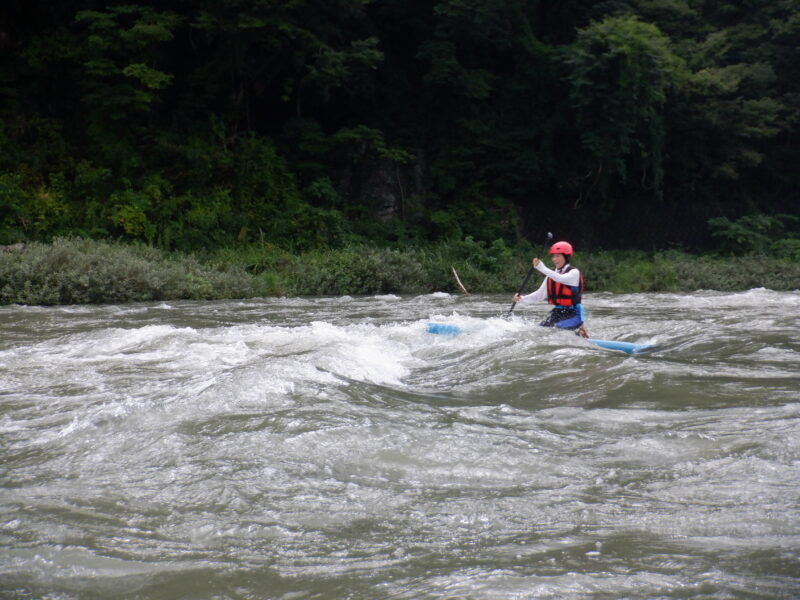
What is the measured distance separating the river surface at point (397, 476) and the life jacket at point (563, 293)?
1898 mm

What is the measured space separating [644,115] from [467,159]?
4.79 m

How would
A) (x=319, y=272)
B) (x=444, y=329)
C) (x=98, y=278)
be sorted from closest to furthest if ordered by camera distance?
(x=444, y=329), (x=98, y=278), (x=319, y=272)

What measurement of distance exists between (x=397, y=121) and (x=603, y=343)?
15.6 meters

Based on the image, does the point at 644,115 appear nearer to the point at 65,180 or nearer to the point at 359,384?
the point at 65,180

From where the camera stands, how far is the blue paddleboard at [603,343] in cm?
817

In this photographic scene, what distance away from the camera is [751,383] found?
597 centimetres

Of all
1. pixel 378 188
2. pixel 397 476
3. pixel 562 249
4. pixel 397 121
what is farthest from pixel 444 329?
pixel 397 121

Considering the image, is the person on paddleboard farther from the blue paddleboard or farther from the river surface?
the river surface

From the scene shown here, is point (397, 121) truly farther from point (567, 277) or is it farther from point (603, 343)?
point (603, 343)

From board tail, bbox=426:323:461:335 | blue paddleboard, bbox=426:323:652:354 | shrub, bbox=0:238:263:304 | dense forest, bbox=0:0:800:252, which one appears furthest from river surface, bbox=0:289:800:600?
dense forest, bbox=0:0:800:252

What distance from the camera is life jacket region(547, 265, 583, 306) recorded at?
9.16 m

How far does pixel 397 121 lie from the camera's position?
22.6 metres

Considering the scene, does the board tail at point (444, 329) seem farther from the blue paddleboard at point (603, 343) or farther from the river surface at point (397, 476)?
the river surface at point (397, 476)

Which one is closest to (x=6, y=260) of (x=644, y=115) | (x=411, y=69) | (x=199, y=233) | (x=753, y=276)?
(x=199, y=233)
